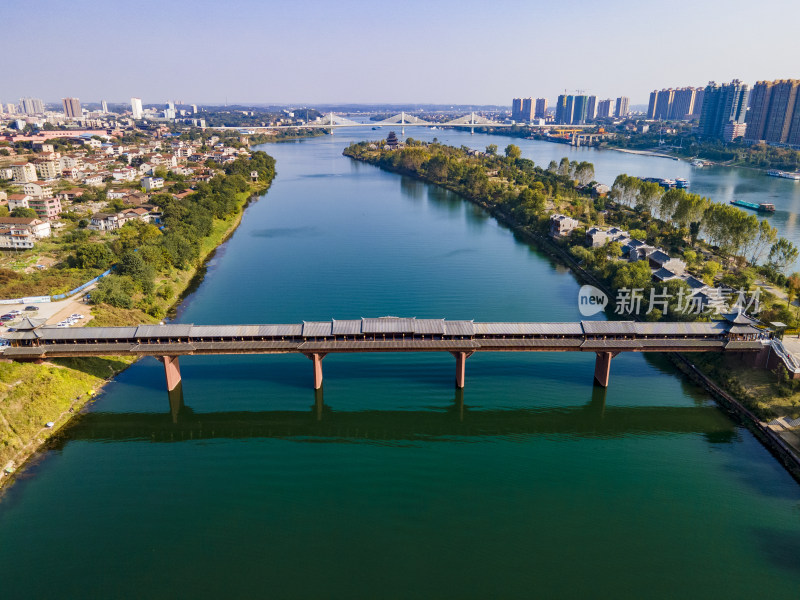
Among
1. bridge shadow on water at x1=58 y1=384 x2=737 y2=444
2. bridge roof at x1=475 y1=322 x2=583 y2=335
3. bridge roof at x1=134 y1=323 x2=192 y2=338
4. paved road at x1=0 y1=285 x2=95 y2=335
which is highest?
bridge roof at x1=475 y1=322 x2=583 y2=335

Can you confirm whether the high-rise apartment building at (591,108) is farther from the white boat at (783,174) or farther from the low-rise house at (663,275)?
the low-rise house at (663,275)

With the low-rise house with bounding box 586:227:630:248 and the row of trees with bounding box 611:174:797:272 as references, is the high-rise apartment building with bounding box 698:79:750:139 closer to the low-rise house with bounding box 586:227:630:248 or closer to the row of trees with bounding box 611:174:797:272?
the row of trees with bounding box 611:174:797:272

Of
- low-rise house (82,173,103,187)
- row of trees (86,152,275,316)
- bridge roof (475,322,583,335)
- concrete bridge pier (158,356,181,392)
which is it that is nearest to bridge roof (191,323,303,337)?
concrete bridge pier (158,356,181,392)

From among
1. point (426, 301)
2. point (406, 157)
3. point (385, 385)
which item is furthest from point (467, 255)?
point (406, 157)

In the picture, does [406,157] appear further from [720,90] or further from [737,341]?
[720,90]

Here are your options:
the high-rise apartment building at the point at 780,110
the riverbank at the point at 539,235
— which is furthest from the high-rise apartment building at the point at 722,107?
the riverbank at the point at 539,235
